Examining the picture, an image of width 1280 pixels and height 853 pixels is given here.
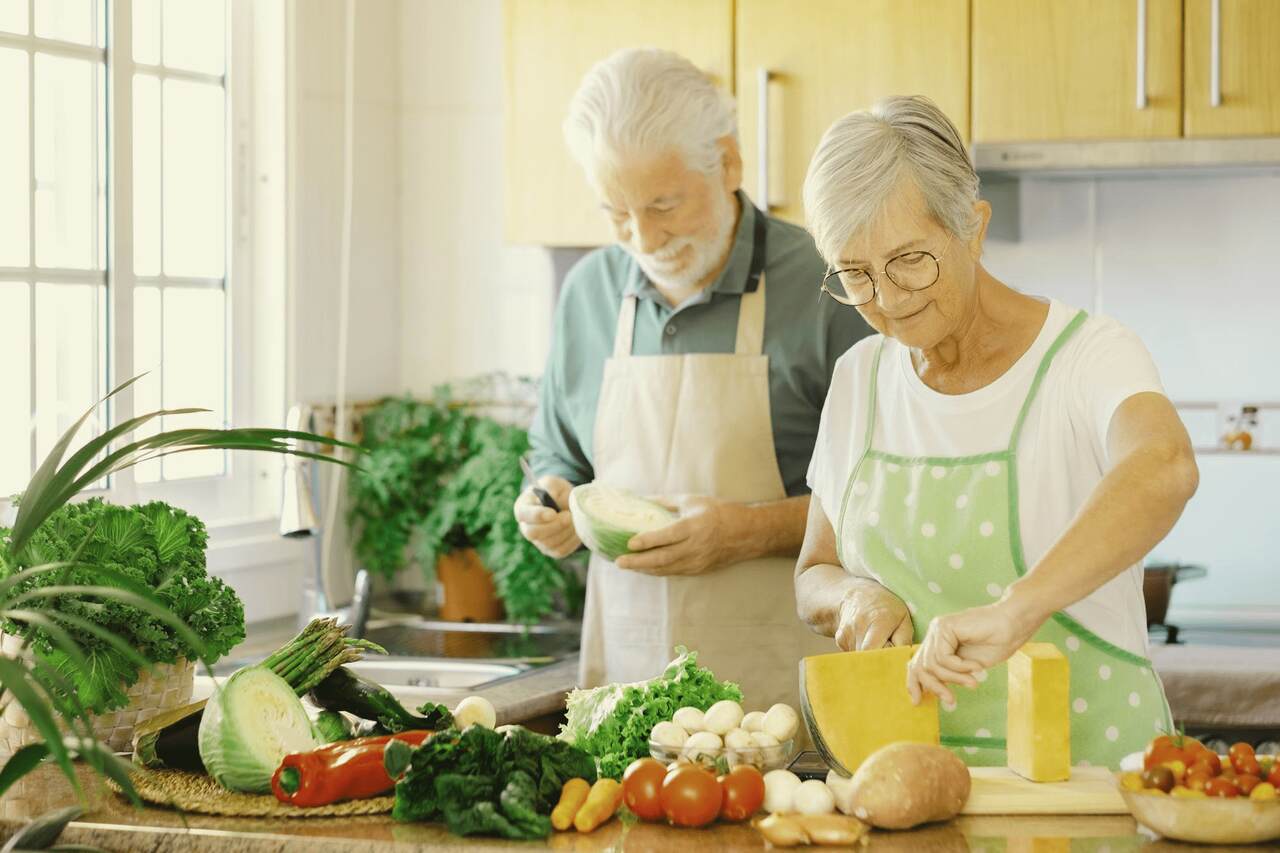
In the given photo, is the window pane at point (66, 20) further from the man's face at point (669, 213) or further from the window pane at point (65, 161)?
the man's face at point (669, 213)

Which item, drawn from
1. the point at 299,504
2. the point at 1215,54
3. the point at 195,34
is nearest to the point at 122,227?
the point at 195,34

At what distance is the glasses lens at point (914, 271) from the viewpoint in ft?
5.66

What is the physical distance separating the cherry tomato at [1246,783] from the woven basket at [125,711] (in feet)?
3.93

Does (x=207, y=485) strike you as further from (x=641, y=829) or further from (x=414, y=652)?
(x=641, y=829)

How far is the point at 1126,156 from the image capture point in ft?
9.78

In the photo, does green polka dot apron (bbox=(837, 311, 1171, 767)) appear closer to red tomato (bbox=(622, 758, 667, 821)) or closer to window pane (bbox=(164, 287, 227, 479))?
red tomato (bbox=(622, 758, 667, 821))

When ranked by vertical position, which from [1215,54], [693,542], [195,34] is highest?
[195,34]

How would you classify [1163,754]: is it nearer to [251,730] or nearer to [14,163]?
[251,730]

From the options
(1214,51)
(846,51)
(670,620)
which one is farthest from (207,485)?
(1214,51)

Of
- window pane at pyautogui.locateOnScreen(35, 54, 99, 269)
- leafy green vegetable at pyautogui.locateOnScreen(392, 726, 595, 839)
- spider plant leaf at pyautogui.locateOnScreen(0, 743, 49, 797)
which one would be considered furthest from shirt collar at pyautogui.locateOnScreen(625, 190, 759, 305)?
spider plant leaf at pyautogui.locateOnScreen(0, 743, 49, 797)

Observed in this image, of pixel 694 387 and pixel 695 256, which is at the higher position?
pixel 695 256

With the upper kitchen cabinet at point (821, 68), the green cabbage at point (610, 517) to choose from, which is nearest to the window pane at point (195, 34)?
the upper kitchen cabinet at point (821, 68)

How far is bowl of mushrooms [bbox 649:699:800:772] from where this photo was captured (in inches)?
61.9

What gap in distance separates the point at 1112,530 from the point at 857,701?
32 centimetres
